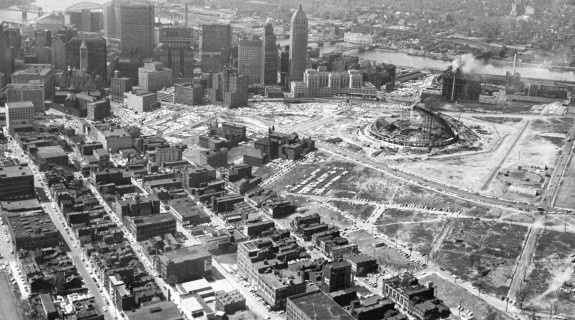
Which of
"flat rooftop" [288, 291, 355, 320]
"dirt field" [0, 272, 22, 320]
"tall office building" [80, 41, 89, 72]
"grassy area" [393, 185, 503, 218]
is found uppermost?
"tall office building" [80, 41, 89, 72]

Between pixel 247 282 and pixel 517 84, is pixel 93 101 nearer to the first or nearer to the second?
pixel 247 282

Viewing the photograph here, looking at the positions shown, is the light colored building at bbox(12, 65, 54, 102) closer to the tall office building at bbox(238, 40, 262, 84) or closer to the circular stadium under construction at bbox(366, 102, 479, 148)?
the tall office building at bbox(238, 40, 262, 84)

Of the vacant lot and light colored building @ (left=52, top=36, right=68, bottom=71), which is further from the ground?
light colored building @ (left=52, top=36, right=68, bottom=71)

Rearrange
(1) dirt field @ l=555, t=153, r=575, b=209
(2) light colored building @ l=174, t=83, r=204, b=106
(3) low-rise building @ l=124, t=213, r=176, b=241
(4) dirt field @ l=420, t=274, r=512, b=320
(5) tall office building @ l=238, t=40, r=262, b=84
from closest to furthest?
(4) dirt field @ l=420, t=274, r=512, b=320 → (3) low-rise building @ l=124, t=213, r=176, b=241 → (1) dirt field @ l=555, t=153, r=575, b=209 → (2) light colored building @ l=174, t=83, r=204, b=106 → (5) tall office building @ l=238, t=40, r=262, b=84

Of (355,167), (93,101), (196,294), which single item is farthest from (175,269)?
(93,101)

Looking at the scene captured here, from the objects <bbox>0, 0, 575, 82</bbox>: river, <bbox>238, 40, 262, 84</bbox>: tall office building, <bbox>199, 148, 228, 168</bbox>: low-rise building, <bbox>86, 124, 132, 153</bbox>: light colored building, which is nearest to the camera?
<bbox>199, 148, 228, 168</bbox>: low-rise building

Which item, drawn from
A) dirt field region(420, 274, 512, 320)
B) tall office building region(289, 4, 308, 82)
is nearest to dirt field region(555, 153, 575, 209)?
dirt field region(420, 274, 512, 320)

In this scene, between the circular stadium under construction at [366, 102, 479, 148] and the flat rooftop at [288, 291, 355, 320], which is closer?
the flat rooftop at [288, 291, 355, 320]

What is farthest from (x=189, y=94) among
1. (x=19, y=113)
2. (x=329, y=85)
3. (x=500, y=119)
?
(x=500, y=119)
